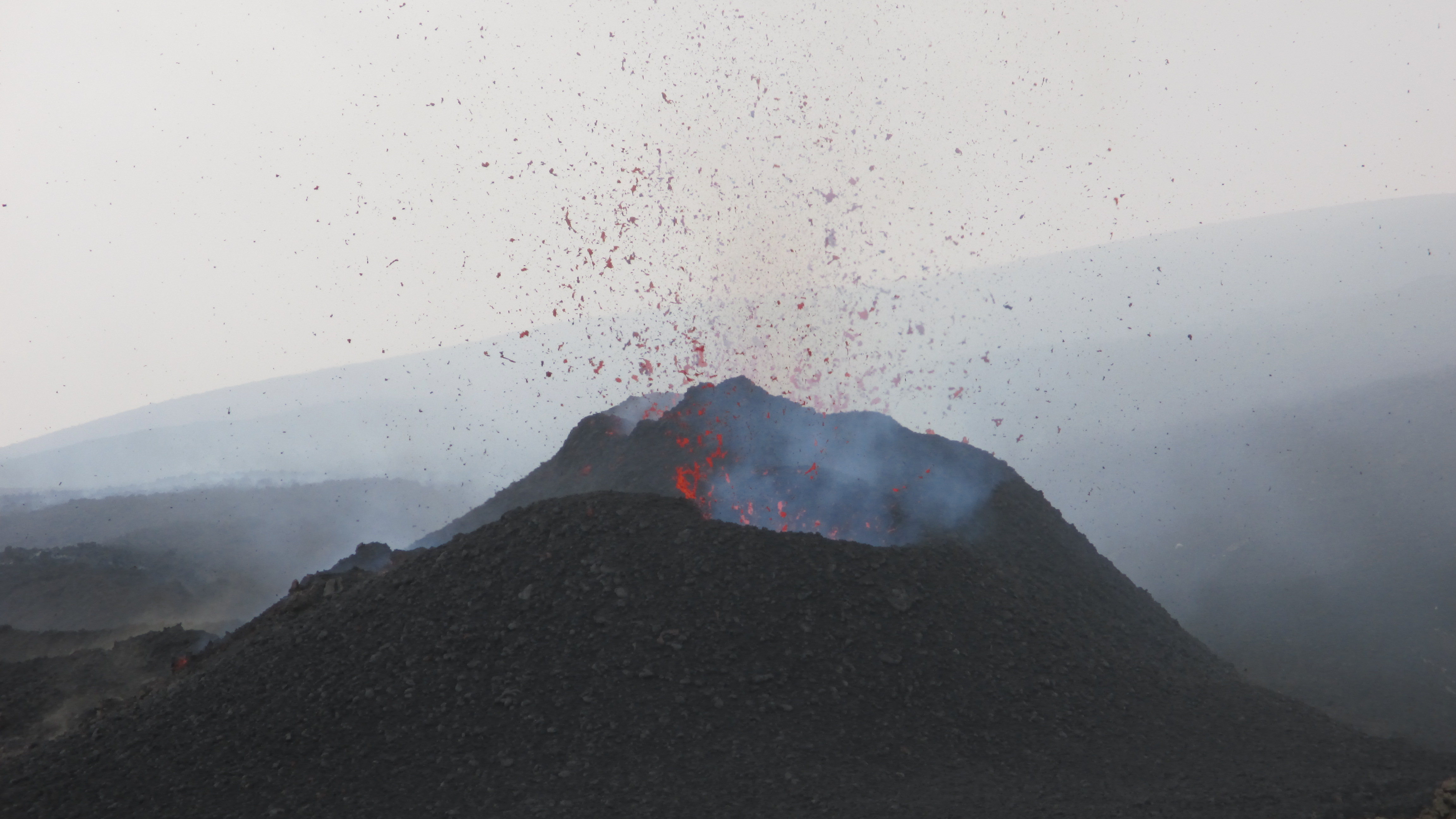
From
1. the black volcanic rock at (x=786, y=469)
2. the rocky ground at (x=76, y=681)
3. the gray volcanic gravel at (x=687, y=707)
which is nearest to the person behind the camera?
the gray volcanic gravel at (x=687, y=707)

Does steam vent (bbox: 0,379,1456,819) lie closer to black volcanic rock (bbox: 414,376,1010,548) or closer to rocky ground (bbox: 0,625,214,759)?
black volcanic rock (bbox: 414,376,1010,548)

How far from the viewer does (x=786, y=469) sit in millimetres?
21828

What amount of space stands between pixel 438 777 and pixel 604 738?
226cm

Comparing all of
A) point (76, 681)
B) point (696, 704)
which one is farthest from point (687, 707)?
point (76, 681)

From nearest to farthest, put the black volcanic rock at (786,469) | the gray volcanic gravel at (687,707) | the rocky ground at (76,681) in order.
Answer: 1. the gray volcanic gravel at (687,707)
2. the rocky ground at (76,681)
3. the black volcanic rock at (786,469)

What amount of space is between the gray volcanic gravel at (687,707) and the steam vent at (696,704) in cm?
4

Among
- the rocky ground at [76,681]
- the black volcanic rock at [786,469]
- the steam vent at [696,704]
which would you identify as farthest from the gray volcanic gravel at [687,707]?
the rocky ground at [76,681]

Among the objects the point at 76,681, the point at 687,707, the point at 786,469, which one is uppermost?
the point at 786,469

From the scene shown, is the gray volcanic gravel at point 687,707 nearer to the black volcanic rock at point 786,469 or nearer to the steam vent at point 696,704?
the steam vent at point 696,704

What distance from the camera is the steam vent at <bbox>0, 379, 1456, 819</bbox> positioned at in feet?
40.6

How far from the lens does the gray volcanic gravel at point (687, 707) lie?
12.4 meters

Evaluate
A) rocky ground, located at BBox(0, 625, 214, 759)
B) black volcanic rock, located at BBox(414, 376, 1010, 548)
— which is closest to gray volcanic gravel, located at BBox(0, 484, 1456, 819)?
black volcanic rock, located at BBox(414, 376, 1010, 548)

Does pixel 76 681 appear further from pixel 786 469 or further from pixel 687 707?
pixel 786 469

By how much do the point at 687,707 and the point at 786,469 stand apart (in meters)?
8.91
